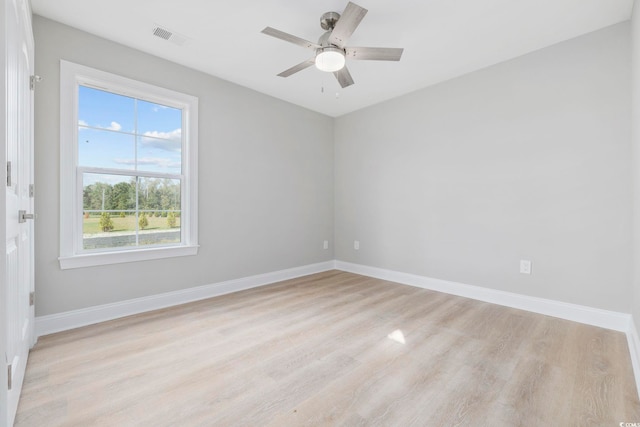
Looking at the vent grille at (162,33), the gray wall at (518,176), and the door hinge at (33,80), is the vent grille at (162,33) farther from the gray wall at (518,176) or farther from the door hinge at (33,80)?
the gray wall at (518,176)

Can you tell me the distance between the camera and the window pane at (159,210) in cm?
285

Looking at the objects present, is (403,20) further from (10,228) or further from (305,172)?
(10,228)

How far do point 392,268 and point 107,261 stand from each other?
324 cm

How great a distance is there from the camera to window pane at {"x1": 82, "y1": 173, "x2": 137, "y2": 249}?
8.34 feet

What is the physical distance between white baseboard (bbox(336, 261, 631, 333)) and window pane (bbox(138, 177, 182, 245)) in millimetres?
2729

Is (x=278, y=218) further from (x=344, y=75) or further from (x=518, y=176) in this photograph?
(x=518, y=176)

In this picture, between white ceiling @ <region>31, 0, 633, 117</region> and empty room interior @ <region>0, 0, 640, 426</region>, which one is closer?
empty room interior @ <region>0, 0, 640, 426</region>

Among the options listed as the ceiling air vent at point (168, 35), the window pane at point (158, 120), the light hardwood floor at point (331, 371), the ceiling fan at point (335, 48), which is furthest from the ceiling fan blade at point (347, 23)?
the light hardwood floor at point (331, 371)

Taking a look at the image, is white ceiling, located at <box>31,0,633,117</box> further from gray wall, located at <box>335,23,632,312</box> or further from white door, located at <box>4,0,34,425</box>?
white door, located at <box>4,0,34,425</box>

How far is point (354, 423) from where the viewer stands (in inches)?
53.8

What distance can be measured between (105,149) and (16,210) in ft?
4.50

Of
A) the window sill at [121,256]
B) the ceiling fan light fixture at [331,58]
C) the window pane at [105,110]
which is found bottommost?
the window sill at [121,256]

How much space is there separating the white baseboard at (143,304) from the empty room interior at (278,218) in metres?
0.02

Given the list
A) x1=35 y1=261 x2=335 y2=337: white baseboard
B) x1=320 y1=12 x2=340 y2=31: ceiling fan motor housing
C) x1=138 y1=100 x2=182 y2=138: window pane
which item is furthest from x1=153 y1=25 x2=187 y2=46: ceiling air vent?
x1=35 y1=261 x2=335 y2=337: white baseboard
